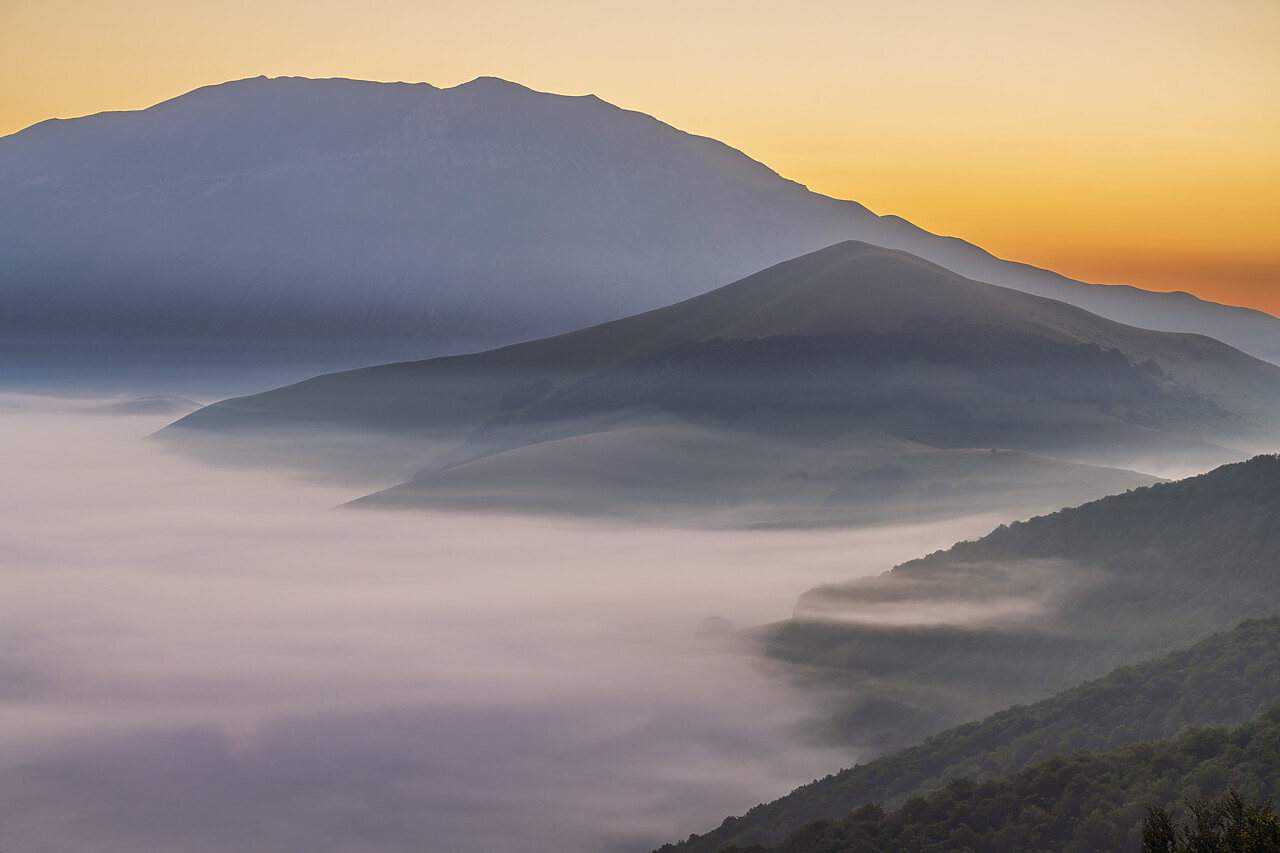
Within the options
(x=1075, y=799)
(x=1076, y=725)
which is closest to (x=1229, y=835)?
(x=1075, y=799)

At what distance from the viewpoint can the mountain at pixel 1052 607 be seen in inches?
3664

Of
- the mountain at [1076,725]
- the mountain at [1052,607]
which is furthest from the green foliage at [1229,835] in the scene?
the mountain at [1052,607]

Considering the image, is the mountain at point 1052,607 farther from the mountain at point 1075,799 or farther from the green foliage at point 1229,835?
the green foliage at point 1229,835

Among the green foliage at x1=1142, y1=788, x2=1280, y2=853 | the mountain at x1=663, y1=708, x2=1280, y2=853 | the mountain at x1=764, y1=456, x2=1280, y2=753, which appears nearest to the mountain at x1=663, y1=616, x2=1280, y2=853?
the mountain at x1=663, y1=708, x2=1280, y2=853

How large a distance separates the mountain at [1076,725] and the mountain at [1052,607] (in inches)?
457

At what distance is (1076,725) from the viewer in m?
72.9

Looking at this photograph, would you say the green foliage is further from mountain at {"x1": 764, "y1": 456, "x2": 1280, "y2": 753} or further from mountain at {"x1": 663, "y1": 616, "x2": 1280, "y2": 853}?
mountain at {"x1": 764, "y1": 456, "x2": 1280, "y2": 753}

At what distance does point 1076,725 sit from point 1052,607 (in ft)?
102

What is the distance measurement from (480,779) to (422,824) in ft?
37.6

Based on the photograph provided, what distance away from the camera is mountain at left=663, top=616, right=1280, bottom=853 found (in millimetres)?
70438

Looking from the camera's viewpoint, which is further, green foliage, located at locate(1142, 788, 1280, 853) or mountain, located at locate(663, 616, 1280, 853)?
mountain, located at locate(663, 616, 1280, 853)

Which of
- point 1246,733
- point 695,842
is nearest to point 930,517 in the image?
point 695,842

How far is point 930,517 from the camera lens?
638 ft

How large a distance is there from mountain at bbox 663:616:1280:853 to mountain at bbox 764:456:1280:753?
11601 millimetres
